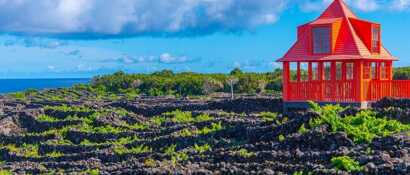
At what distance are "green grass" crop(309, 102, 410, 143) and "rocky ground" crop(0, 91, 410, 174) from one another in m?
0.29

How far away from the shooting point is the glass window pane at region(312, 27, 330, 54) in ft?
92.8

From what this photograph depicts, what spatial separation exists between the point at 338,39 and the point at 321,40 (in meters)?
0.66

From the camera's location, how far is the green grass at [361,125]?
18.4m

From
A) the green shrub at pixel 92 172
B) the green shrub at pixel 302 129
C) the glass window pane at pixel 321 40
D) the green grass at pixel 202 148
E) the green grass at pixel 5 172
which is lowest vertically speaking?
the green grass at pixel 5 172

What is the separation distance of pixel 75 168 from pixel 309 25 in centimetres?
1262

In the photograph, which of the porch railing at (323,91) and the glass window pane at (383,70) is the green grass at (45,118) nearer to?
the porch railing at (323,91)

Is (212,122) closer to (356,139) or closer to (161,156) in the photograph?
(161,156)

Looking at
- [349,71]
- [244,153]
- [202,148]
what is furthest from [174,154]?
[349,71]

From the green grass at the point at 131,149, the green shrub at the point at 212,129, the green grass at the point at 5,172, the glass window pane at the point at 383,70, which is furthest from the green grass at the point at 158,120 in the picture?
the green grass at the point at 5,172

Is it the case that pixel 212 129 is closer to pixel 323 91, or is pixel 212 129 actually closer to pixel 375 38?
pixel 323 91

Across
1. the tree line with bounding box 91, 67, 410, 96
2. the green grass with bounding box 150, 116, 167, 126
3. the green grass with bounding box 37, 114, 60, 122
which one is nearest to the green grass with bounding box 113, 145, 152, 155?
the green grass with bounding box 150, 116, 167, 126

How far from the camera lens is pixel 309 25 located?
2867 centimetres

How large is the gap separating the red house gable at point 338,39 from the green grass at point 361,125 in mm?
7312

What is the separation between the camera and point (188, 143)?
22.4m
